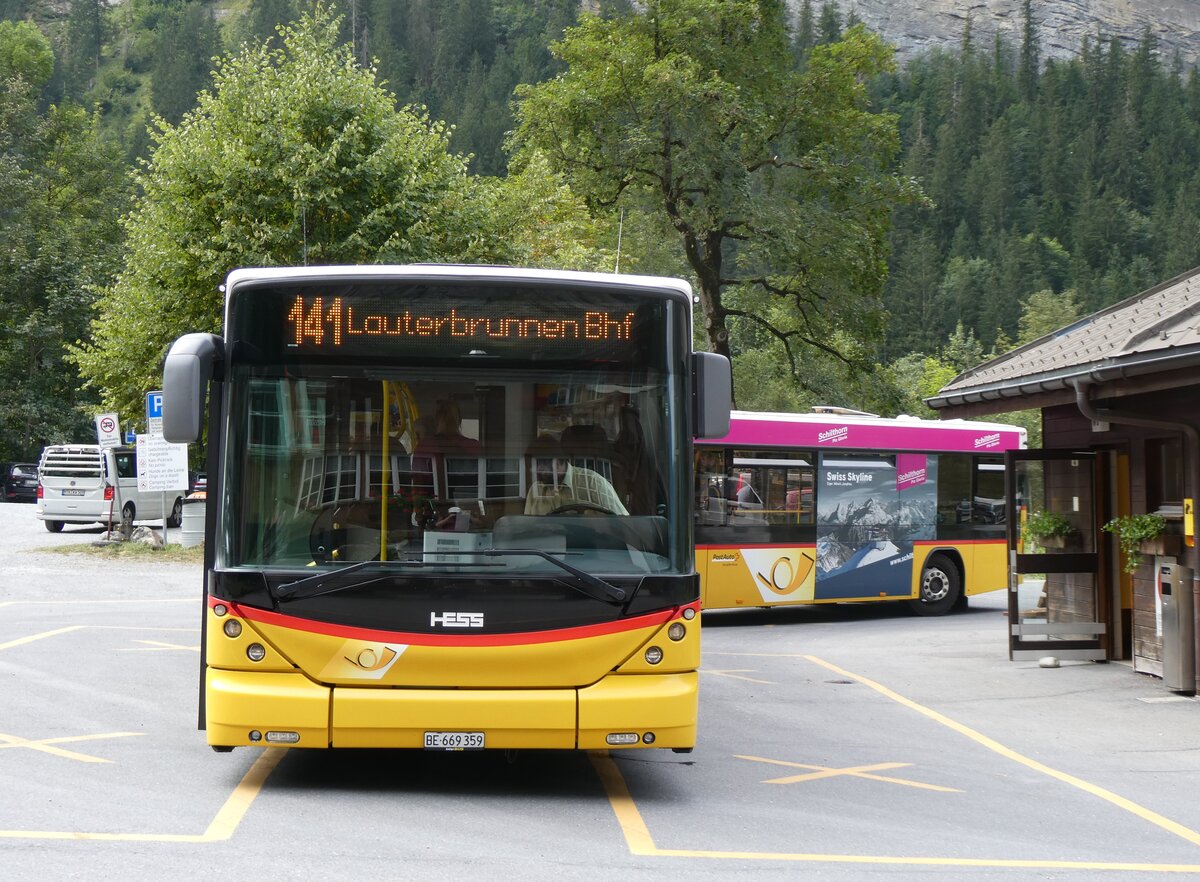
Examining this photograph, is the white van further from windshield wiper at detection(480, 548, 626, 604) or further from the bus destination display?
windshield wiper at detection(480, 548, 626, 604)

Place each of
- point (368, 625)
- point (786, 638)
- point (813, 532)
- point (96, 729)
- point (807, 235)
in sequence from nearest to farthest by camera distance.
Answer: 1. point (368, 625)
2. point (96, 729)
3. point (786, 638)
4. point (813, 532)
5. point (807, 235)

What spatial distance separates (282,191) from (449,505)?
20.5 metres

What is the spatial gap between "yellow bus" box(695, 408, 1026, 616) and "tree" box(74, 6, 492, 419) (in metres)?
10.4

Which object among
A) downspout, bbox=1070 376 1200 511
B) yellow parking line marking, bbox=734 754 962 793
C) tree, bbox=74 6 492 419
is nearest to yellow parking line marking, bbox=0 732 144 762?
yellow parking line marking, bbox=734 754 962 793

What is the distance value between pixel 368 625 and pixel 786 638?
36.0 ft

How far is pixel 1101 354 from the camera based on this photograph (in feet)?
41.5

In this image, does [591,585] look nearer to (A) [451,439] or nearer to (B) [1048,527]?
(A) [451,439]

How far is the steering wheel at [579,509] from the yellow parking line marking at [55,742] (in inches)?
124

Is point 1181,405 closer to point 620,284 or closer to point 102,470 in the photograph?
point 620,284

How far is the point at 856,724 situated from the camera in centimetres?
1091

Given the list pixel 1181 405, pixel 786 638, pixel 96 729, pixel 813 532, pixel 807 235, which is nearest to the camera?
pixel 96 729

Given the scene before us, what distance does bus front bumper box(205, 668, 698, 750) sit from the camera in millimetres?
7148

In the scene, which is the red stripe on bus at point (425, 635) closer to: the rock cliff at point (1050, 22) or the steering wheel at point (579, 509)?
the steering wheel at point (579, 509)

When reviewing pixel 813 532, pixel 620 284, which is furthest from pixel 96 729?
pixel 813 532
